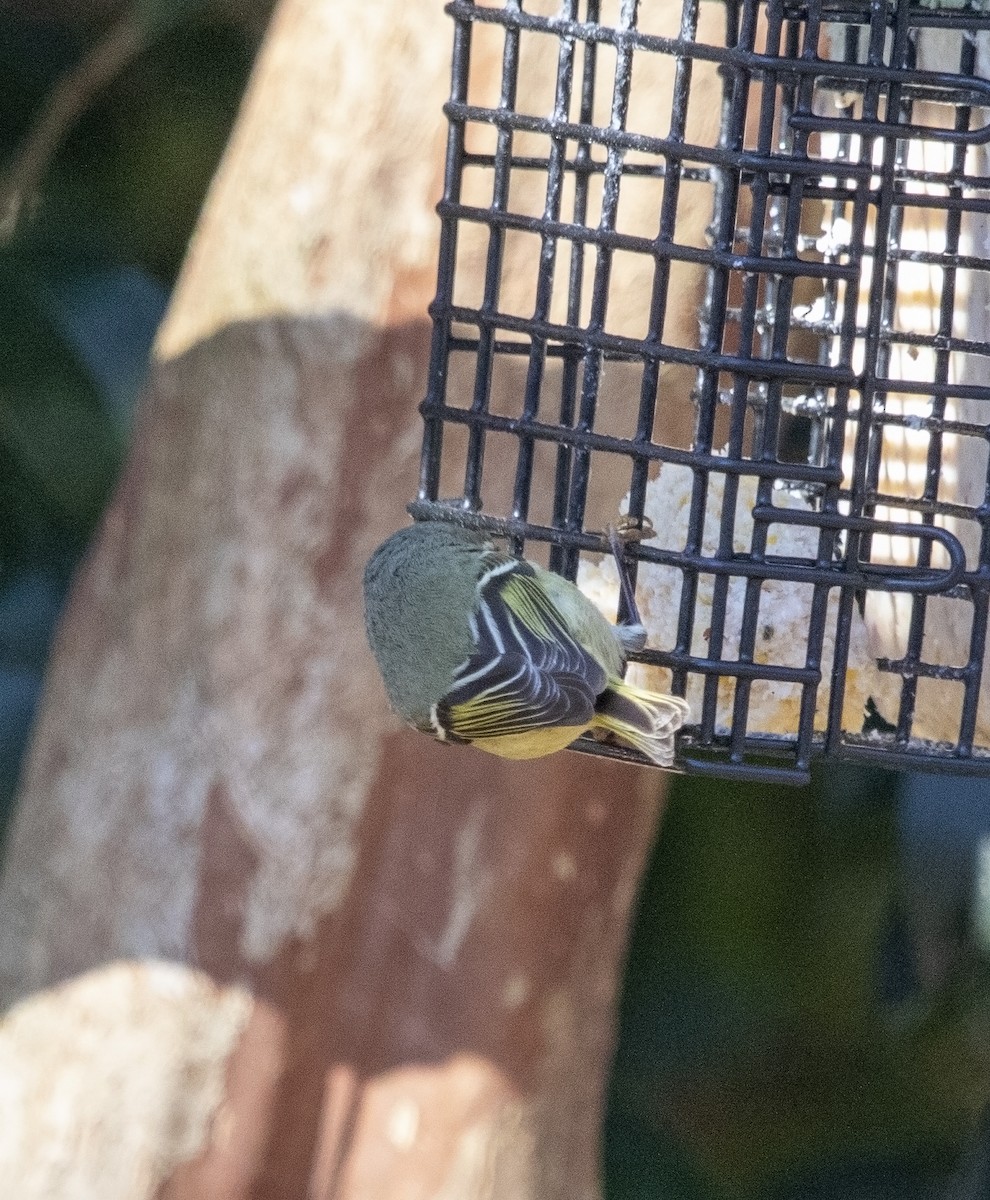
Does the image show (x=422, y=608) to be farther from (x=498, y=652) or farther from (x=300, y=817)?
(x=300, y=817)

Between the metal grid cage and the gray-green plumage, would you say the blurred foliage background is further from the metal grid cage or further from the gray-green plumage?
the gray-green plumage

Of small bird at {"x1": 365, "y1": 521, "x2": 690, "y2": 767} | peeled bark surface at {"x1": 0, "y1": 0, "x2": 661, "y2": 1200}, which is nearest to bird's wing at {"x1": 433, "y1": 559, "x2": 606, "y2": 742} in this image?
small bird at {"x1": 365, "y1": 521, "x2": 690, "y2": 767}

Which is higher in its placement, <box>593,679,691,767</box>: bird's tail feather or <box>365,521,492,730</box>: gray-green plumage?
<box>365,521,492,730</box>: gray-green plumage

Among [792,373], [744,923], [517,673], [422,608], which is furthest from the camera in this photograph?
[744,923]

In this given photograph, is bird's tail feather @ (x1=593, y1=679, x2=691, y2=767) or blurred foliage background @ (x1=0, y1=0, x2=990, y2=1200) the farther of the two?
blurred foliage background @ (x1=0, y1=0, x2=990, y2=1200)

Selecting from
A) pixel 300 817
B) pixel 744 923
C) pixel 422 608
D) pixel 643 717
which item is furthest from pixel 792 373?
pixel 744 923

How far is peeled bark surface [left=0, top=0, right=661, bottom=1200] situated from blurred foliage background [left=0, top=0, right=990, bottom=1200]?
1.00 ft

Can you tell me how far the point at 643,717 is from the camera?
66.8 inches

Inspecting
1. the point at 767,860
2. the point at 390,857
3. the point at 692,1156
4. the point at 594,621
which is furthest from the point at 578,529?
the point at 692,1156

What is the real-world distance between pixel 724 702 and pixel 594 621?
26cm

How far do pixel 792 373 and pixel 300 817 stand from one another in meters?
1.47

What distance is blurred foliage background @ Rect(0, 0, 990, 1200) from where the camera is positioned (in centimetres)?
288

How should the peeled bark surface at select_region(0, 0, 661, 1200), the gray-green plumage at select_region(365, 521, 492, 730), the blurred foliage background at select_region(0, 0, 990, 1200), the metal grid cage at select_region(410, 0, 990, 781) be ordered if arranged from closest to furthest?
1. the metal grid cage at select_region(410, 0, 990, 781)
2. the gray-green plumage at select_region(365, 521, 492, 730)
3. the peeled bark surface at select_region(0, 0, 661, 1200)
4. the blurred foliage background at select_region(0, 0, 990, 1200)

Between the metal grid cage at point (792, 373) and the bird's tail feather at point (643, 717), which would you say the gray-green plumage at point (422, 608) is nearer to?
the metal grid cage at point (792, 373)
